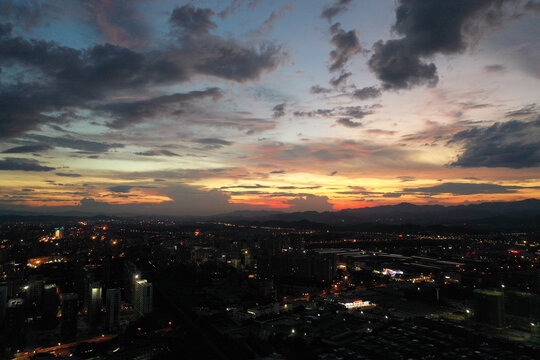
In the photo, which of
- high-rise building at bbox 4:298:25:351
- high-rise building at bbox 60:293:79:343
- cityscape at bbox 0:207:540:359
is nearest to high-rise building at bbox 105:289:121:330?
cityscape at bbox 0:207:540:359

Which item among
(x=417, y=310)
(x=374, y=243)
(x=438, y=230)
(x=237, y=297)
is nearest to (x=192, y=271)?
(x=237, y=297)

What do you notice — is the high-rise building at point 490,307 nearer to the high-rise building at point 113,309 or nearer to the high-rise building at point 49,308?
the high-rise building at point 113,309

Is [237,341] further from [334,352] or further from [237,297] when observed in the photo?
[237,297]

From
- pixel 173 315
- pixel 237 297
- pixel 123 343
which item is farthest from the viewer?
pixel 237 297

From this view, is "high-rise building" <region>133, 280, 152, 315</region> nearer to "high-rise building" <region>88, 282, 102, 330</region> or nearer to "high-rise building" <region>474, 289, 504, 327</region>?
"high-rise building" <region>88, 282, 102, 330</region>

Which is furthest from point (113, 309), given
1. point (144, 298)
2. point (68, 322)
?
point (144, 298)

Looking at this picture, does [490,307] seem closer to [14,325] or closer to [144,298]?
[144,298]
